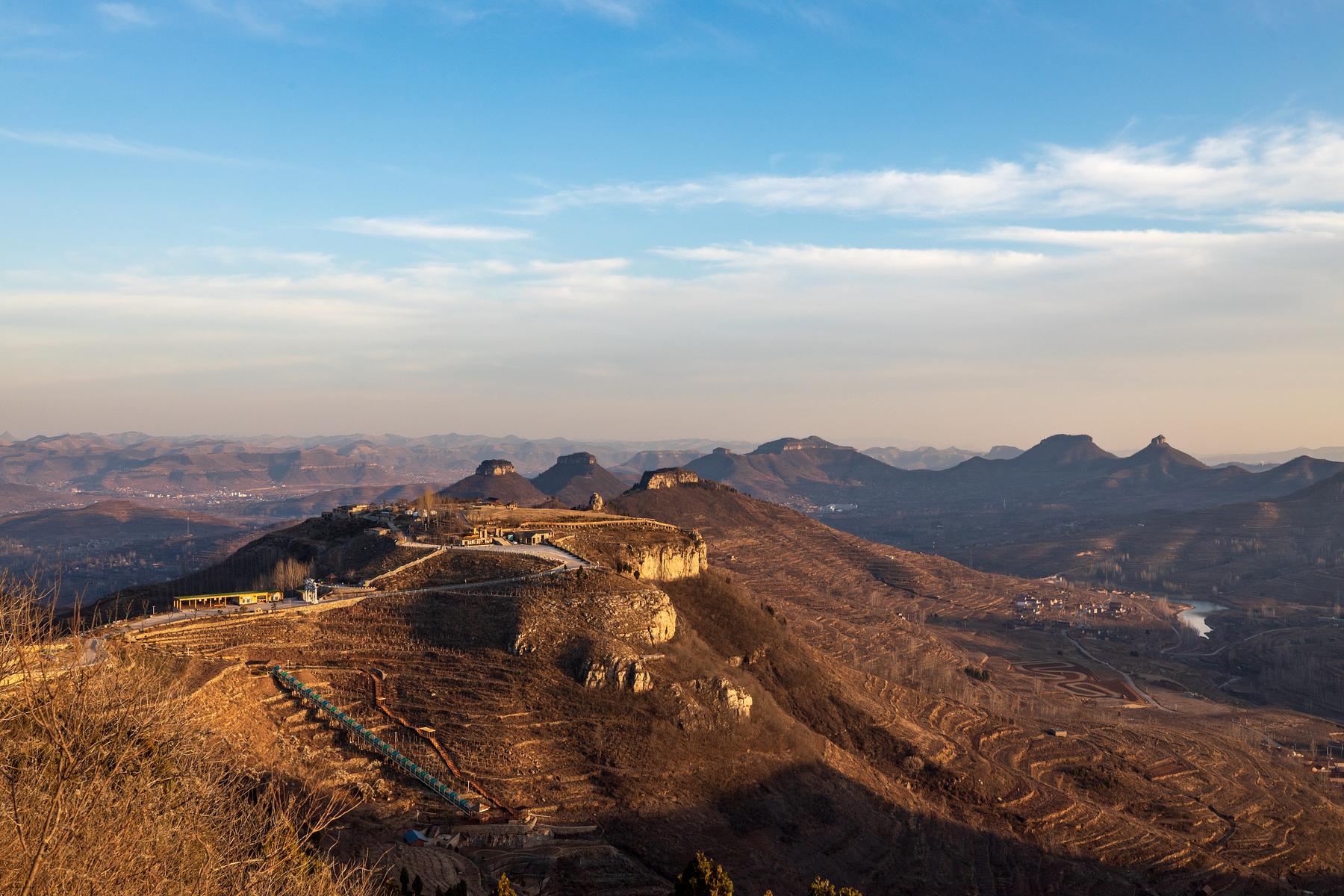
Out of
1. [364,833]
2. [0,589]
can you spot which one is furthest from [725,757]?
[0,589]

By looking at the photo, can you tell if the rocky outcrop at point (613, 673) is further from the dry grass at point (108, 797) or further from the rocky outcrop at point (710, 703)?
the dry grass at point (108, 797)

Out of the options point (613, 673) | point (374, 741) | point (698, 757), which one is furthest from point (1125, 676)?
point (374, 741)

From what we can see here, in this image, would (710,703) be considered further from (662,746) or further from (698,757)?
(662,746)

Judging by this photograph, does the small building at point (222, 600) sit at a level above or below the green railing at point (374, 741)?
above

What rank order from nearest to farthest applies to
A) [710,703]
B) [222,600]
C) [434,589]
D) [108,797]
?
[108,797] < [710,703] < [222,600] < [434,589]

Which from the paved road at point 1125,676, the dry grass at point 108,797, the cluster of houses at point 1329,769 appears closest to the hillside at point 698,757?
the cluster of houses at point 1329,769
